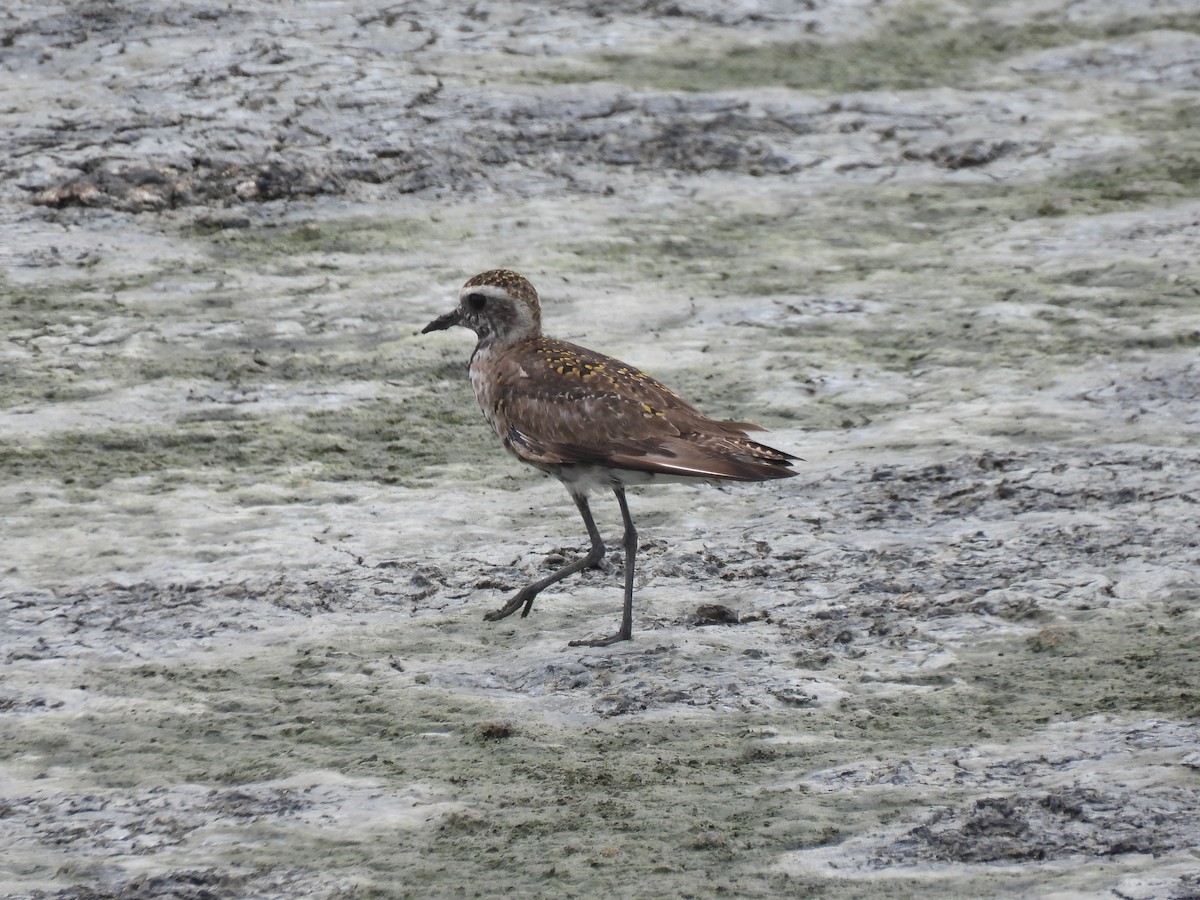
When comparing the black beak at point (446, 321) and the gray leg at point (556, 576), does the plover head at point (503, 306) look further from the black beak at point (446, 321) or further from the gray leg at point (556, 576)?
the gray leg at point (556, 576)

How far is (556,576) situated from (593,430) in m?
0.59

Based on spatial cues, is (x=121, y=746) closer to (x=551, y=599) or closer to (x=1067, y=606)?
(x=551, y=599)

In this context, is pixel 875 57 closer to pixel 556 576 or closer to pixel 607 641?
pixel 556 576

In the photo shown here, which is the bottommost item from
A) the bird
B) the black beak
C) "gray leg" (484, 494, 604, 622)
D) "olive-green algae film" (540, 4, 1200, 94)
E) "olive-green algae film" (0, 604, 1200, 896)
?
"olive-green algae film" (0, 604, 1200, 896)

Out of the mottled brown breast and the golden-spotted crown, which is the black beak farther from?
the mottled brown breast

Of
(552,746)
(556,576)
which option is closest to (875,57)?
(556,576)

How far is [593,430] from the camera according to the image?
564 centimetres

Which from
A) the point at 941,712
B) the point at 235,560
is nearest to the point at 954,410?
the point at 941,712

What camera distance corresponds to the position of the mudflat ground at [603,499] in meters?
4.29

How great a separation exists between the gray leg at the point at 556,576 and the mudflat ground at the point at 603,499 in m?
0.12

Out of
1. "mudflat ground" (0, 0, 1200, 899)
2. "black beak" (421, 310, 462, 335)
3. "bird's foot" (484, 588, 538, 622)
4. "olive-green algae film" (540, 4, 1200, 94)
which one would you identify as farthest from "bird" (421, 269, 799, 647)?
"olive-green algae film" (540, 4, 1200, 94)

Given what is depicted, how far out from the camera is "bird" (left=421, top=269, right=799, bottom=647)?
5445 millimetres

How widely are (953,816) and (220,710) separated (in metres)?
2.38

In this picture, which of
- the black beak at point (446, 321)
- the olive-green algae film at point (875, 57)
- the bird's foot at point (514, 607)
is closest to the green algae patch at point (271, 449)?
the black beak at point (446, 321)
